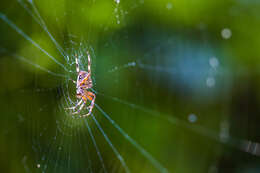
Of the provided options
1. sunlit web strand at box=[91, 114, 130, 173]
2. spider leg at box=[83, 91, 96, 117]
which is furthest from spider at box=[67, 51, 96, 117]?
sunlit web strand at box=[91, 114, 130, 173]

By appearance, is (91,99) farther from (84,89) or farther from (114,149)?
(114,149)

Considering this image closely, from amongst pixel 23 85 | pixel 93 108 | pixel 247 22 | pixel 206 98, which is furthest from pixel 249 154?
pixel 23 85

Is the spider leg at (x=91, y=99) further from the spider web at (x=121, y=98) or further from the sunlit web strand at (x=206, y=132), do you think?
the sunlit web strand at (x=206, y=132)

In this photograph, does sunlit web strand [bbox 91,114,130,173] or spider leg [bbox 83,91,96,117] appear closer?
sunlit web strand [bbox 91,114,130,173]

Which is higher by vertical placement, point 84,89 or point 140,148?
point 84,89

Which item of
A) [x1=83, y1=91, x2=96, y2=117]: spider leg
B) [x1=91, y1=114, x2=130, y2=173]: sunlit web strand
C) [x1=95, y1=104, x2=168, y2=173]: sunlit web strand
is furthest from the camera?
[x1=83, y1=91, x2=96, y2=117]: spider leg

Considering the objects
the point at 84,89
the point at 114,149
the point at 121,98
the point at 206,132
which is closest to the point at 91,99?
the point at 84,89

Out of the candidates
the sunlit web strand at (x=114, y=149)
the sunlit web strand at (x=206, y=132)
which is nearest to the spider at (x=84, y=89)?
the sunlit web strand at (x=114, y=149)

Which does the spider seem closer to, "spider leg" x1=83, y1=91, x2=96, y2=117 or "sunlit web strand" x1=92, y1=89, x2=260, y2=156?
"spider leg" x1=83, y1=91, x2=96, y2=117

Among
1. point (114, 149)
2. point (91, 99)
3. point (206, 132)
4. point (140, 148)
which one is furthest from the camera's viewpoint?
point (91, 99)
